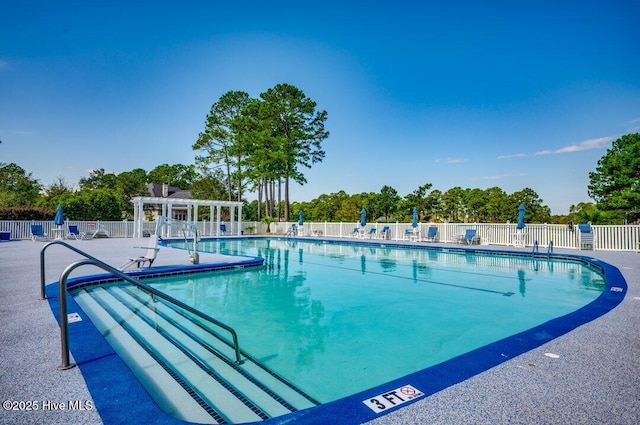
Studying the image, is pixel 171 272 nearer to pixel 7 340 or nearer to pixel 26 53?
pixel 7 340

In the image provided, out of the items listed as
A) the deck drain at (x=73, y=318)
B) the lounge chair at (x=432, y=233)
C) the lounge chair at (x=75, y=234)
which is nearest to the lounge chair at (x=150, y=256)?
the deck drain at (x=73, y=318)

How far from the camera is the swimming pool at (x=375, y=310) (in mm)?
3350

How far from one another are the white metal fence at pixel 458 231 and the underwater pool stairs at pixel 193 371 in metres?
11.6

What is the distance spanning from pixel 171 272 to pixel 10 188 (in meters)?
37.1

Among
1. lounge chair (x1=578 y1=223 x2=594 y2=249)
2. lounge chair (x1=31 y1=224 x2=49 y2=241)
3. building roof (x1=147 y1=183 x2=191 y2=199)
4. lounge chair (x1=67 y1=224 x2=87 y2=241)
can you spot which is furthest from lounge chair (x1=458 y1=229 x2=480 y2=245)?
building roof (x1=147 y1=183 x2=191 y2=199)

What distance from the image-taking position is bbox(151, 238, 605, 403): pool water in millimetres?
3459

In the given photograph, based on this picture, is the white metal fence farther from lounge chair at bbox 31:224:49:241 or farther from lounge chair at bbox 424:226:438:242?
lounge chair at bbox 31:224:49:241

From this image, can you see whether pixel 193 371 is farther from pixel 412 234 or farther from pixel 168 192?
pixel 168 192

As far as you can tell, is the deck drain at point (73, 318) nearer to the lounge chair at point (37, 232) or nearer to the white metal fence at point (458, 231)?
the white metal fence at point (458, 231)

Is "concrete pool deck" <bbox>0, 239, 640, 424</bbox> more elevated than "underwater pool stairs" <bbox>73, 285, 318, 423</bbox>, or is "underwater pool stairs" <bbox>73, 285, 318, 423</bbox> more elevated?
"concrete pool deck" <bbox>0, 239, 640, 424</bbox>

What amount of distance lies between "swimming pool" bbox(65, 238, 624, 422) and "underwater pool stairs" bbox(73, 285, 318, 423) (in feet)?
0.88

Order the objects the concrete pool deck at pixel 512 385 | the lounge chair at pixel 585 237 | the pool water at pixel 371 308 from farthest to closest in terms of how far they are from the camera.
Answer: the lounge chair at pixel 585 237 < the pool water at pixel 371 308 < the concrete pool deck at pixel 512 385

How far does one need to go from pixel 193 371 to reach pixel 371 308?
328 centimetres

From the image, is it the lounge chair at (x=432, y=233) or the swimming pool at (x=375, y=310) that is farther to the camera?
the lounge chair at (x=432, y=233)
